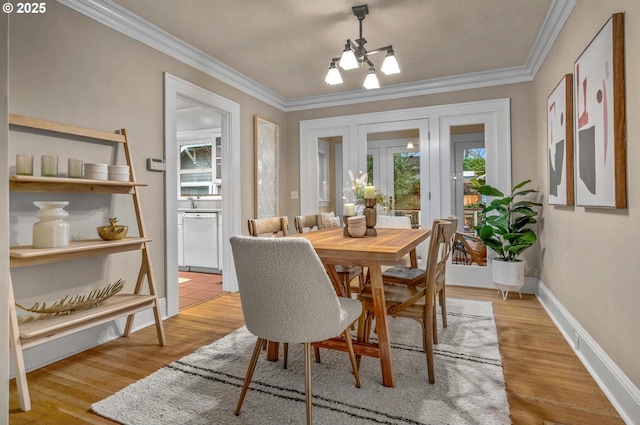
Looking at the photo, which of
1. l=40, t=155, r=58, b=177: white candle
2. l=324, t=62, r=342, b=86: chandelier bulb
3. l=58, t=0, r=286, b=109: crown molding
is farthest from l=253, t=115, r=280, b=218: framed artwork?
l=40, t=155, r=58, b=177: white candle

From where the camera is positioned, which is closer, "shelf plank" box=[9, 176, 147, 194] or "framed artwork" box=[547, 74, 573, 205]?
"shelf plank" box=[9, 176, 147, 194]

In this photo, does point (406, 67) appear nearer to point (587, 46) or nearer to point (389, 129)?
point (389, 129)

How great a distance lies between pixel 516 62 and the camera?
3.68 m

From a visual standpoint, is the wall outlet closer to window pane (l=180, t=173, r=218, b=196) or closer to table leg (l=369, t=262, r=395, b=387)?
table leg (l=369, t=262, r=395, b=387)

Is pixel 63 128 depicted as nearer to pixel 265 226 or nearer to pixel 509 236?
pixel 265 226

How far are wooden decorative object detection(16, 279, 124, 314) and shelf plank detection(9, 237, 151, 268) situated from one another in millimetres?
260

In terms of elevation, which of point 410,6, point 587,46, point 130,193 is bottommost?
point 130,193

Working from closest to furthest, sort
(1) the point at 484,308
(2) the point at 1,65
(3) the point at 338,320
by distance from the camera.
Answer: (2) the point at 1,65
(3) the point at 338,320
(1) the point at 484,308

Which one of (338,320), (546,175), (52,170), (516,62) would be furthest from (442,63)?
(52,170)

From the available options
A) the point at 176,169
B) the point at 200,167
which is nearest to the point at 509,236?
the point at 176,169

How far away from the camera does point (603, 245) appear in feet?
6.24

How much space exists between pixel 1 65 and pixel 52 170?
4.25 feet

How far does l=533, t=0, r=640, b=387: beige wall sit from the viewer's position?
1.54 metres

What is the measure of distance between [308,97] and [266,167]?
3.87 feet
